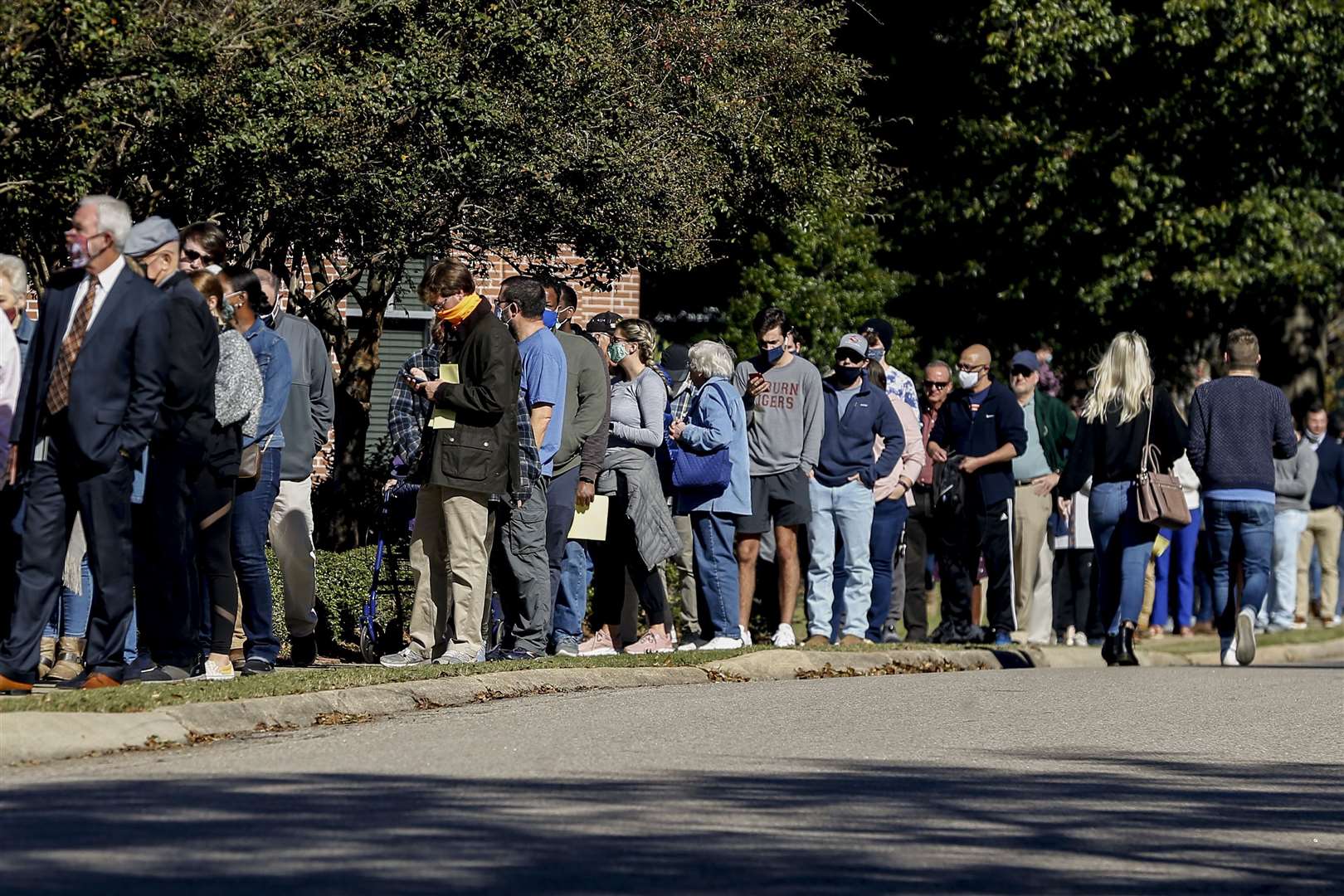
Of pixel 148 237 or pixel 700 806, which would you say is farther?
pixel 148 237

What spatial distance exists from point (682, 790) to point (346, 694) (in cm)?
271

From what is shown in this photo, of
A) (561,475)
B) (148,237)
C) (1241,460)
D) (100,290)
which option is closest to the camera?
(100,290)

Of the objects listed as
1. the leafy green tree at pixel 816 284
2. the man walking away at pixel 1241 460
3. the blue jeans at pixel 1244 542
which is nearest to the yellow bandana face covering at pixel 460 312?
the man walking away at pixel 1241 460

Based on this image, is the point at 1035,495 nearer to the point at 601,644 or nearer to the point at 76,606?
the point at 601,644

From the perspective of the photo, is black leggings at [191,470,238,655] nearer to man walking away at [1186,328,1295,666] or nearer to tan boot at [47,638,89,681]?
tan boot at [47,638,89,681]

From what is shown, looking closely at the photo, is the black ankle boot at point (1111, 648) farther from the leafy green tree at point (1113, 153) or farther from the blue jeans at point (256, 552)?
the leafy green tree at point (1113, 153)

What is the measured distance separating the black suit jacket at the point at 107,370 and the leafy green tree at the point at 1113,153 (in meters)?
17.3

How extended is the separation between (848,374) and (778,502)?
102 cm

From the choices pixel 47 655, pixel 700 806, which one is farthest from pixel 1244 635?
pixel 700 806

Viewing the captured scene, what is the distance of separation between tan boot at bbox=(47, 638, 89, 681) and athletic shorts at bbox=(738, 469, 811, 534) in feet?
14.2

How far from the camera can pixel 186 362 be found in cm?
934

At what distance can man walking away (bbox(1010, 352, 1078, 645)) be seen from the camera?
16203 mm

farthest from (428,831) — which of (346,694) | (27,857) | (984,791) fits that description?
(346,694)

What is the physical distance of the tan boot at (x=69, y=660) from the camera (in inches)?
428
